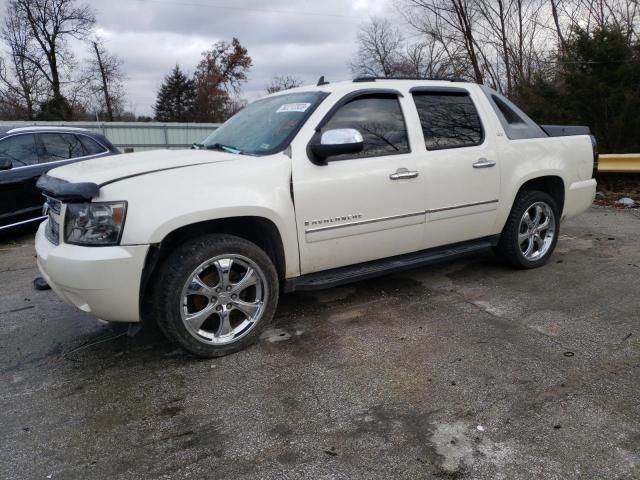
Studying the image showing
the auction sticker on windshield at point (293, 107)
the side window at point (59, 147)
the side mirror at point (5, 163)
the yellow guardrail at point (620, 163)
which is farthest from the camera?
the yellow guardrail at point (620, 163)

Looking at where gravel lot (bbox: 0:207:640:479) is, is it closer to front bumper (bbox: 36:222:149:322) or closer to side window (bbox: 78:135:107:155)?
front bumper (bbox: 36:222:149:322)

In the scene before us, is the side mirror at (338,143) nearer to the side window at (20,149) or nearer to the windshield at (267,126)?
the windshield at (267,126)

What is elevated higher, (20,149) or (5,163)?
(20,149)

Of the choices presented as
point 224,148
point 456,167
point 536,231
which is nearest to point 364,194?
point 456,167

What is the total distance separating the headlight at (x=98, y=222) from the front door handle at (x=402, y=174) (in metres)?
1.91

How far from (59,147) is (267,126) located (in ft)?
16.3

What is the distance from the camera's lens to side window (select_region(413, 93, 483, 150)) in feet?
13.4

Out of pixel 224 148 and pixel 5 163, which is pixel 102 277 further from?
pixel 5 163

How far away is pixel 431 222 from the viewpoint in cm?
410

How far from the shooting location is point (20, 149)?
702cm

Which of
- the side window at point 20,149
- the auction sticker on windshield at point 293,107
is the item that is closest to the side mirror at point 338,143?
the auction sticker on windshield at point 293,107

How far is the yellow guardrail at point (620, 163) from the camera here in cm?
915

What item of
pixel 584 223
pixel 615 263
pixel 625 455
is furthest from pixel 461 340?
pixel 584 223

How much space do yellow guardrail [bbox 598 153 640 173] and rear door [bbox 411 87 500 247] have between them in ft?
20.5
